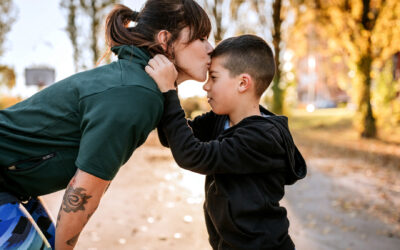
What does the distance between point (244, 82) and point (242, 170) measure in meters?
0.55

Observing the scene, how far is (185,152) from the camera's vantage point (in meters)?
1.72

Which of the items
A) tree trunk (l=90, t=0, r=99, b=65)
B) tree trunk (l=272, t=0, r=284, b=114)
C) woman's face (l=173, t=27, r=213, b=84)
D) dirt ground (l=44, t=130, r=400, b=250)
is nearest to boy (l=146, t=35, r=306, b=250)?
woman's face (l=173, t=27, r=213, b=84)

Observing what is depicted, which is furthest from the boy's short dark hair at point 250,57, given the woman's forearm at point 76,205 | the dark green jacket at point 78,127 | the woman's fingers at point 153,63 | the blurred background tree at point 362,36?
the blurred background tree at point 362,36

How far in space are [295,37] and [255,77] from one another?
55.4 ft

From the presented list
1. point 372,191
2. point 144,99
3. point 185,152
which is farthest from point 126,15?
point 372,191

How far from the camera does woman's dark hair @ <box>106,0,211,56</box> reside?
1.77m

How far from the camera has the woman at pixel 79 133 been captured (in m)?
1.39

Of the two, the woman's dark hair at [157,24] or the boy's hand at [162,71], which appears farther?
the woman's dark hair at [157,24]

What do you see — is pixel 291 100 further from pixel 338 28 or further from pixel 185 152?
pixel 185 152

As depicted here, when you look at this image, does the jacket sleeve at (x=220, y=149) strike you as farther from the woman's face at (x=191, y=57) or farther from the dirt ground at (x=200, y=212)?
the dirt ground at (x=200, y=212)

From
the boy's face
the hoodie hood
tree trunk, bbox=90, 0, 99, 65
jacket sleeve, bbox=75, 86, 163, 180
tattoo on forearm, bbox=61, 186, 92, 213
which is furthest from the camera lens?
tree trunk, bbox=90, 0, 99, 65

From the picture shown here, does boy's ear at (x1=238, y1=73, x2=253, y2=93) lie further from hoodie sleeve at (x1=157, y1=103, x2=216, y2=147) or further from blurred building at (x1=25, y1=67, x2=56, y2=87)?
blurred building at (x1=25, y1=67, x2=56, y2=87)

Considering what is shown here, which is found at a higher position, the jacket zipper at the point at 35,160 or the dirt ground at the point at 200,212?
the jacket zipper at the point at 35,160

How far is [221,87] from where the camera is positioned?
2.08 m
